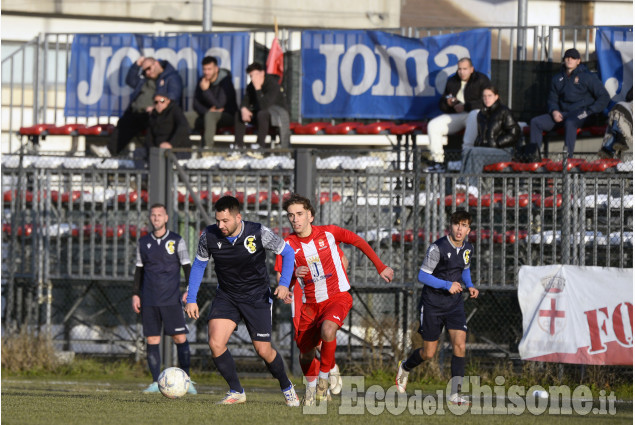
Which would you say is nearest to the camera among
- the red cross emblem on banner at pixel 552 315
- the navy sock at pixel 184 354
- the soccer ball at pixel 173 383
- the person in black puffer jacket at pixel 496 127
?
the soccer ball at pixel 173 383

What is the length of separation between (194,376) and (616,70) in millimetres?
7995

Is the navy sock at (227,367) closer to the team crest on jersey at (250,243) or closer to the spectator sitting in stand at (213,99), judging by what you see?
the team crest on jersey at (250,243)

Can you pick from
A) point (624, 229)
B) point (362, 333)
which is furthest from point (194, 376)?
point (624, 229)

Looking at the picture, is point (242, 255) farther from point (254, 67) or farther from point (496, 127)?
point (254, 67)

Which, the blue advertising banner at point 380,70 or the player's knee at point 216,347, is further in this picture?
the blue advertising banner at point 380,70

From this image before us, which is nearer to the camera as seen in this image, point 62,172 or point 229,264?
point 229,264

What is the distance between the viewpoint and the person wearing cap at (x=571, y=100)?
57.1 feet

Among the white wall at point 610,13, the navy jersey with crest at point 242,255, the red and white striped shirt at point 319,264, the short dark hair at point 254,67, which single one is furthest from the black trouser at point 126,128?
the white wall at point 610,13

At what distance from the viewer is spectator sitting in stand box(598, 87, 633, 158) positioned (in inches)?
651

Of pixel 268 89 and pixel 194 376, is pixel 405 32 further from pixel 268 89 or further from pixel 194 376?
pixel 194 376

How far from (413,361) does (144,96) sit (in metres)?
8.15

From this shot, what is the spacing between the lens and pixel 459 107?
18297mm

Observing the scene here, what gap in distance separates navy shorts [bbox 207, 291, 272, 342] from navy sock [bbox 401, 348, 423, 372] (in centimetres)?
247

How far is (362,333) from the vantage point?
54.9ft
